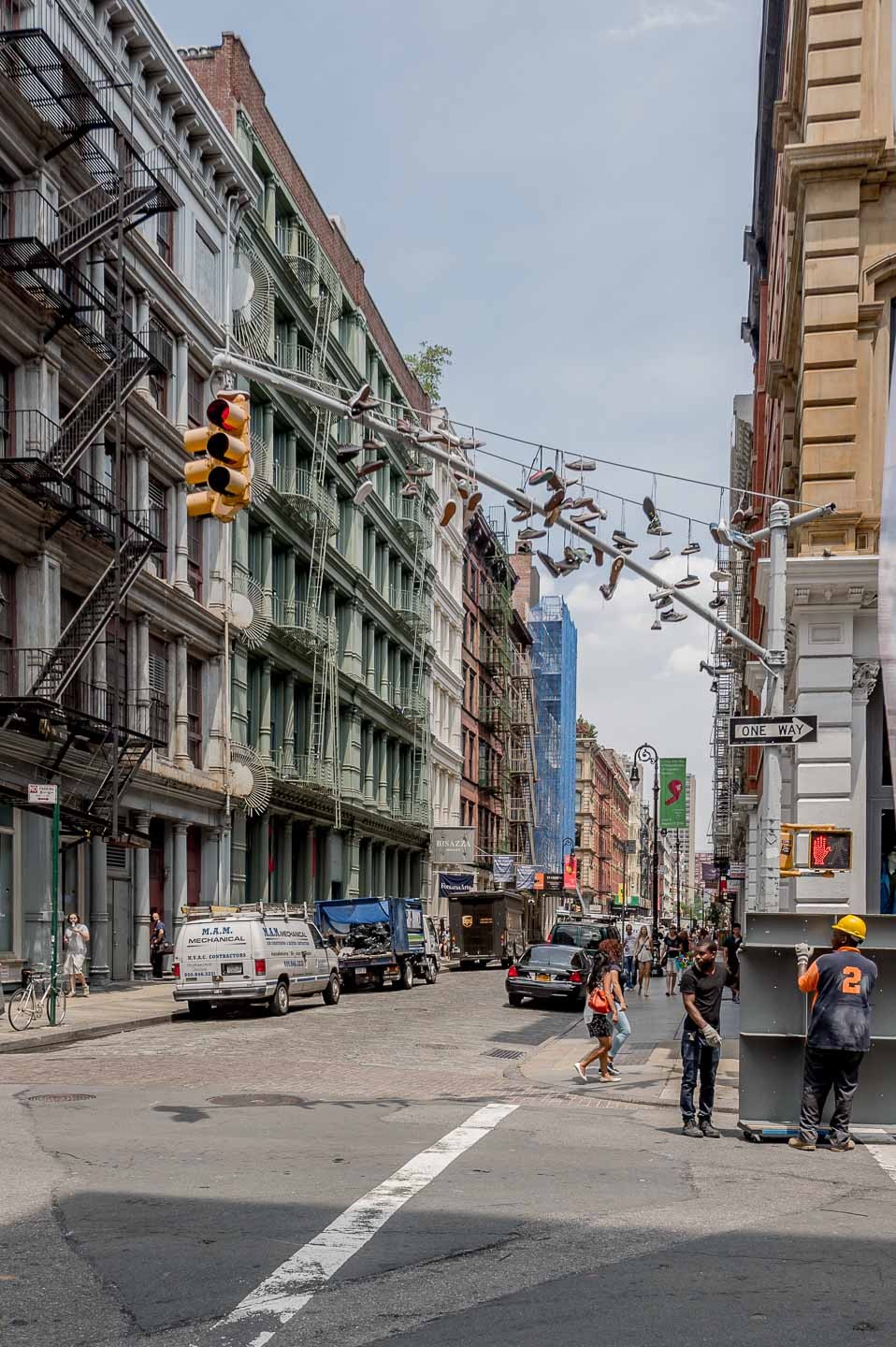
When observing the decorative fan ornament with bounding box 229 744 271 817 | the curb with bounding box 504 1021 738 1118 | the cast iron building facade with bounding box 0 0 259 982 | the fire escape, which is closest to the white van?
the cast iron building facade with bounding box 0 0 259 982

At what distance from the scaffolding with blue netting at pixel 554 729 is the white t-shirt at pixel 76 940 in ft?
230

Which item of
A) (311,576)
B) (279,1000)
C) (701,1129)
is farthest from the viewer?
(311,576)

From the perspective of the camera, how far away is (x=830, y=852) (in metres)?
20.5

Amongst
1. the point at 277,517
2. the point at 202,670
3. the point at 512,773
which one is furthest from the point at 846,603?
the point at 512,773

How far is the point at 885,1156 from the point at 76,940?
2182 centimetres

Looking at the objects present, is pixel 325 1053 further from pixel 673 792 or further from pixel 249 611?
pixel 673 792

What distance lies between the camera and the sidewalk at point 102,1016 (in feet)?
73.9

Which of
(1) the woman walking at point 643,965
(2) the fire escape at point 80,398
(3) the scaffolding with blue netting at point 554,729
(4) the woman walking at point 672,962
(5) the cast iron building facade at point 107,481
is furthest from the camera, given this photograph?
(3) the scaffolding with blue netting at point 554,729

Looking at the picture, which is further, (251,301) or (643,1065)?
(251,301)

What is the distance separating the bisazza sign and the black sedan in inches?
1592

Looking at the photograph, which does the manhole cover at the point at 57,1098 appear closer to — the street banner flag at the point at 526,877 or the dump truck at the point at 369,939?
the dump truck at the point at 369,939

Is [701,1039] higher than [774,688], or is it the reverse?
[774,688]

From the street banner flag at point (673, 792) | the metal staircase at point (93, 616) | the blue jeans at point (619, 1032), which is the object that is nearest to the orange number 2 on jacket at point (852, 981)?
the blue jeans at point (619, 1032)

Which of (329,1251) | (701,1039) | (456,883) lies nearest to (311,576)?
(456,883)
